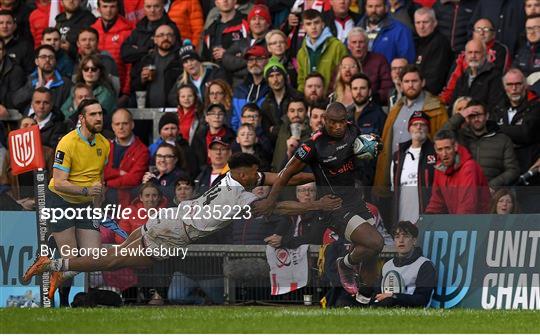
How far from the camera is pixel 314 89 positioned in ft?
61.8

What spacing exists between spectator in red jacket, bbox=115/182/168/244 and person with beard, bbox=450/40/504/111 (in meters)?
4.59

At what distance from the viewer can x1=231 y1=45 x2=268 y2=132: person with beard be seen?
19.5 metres

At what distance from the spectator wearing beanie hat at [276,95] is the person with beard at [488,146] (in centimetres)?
239

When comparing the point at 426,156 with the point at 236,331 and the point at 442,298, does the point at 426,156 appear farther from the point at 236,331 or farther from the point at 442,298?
the point at 236,331

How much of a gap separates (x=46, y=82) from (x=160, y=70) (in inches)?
62.8

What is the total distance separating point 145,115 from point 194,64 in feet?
3.40

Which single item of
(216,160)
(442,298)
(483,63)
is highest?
(483,63)

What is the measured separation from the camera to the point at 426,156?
17.8 m

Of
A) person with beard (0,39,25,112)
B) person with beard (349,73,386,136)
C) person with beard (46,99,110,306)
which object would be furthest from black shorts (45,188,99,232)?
person with beard (0,39,25,112)

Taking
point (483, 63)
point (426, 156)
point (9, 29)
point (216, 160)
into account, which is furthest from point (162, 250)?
point (9, 29)

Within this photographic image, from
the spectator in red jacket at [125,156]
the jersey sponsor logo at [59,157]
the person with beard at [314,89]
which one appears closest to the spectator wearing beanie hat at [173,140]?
the spectator in red jacket at [125,156]

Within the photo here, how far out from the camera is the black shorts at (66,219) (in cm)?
1623

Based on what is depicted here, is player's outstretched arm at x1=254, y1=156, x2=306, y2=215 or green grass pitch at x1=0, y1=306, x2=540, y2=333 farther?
player's outstretched arm at x1=254, y1=156, x2=306, y2=215

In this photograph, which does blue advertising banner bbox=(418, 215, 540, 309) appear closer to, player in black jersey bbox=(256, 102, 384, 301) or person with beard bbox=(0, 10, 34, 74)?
player in black jersey bbox=(256, 102, 384, 301)
